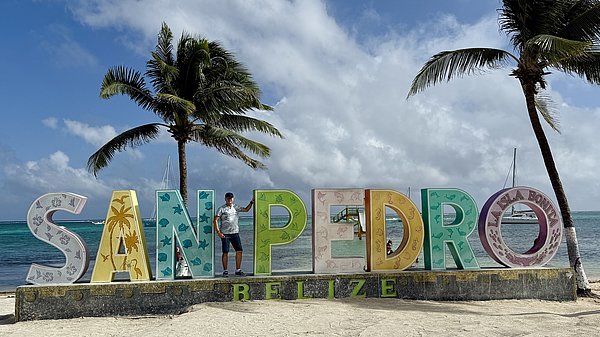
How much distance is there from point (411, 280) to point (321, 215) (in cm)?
226

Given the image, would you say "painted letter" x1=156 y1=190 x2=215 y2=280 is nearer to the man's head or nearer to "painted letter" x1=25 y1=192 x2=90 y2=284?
the man's head

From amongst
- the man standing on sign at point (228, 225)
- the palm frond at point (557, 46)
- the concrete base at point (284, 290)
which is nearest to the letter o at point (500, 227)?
the concrete base at point (284, 290)

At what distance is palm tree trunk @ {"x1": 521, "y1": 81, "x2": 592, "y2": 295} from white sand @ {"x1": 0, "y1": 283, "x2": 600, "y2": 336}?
222cm

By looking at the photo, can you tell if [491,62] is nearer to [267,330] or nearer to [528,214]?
[267,330]

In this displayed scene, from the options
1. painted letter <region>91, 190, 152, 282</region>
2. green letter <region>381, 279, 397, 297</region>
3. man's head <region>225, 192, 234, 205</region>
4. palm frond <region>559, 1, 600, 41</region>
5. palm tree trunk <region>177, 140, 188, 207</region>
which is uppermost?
palm frond <region>559, 1, 600, 41</region>

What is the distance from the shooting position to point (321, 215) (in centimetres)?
1009

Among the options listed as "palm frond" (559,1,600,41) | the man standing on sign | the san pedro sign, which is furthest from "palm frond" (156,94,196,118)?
"palm frond" (559,1,600,41)

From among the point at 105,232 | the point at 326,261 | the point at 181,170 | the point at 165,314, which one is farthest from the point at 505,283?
the point at 181,170

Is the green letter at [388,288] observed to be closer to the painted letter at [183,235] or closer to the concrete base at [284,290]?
the concrete base at [284,290]

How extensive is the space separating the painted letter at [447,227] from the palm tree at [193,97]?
6164mm

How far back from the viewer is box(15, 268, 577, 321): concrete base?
919 cm

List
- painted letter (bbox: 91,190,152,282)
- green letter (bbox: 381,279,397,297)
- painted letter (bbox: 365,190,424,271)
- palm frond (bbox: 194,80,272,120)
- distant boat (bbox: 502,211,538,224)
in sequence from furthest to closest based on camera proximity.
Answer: distant boat (bbox: 502,211,538,224)
palm frond (bbox: 194,80,272,120)
painted letter (bbox: 365,190,424,271)
green letter (bbox: 381,279,397,297)
painted letter (bbox: 91,190,152,282)

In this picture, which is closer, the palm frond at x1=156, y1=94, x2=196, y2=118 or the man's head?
the man's head

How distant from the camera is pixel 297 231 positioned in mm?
9883
